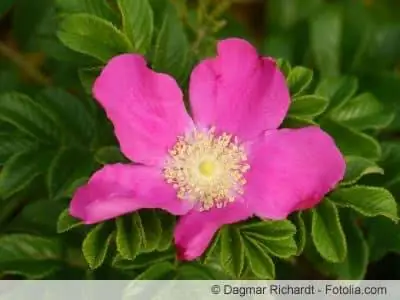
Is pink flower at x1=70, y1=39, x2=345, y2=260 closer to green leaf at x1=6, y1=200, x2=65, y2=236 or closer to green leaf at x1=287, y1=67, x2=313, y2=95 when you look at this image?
green leaf at x1=287, y1=67, x2=313, y2=95

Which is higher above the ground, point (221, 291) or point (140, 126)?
point (140, 126)

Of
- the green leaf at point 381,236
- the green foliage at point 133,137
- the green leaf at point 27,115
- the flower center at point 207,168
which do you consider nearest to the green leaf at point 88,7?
the green foliage at point 133,137

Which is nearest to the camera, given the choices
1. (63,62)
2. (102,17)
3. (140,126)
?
(140,126)

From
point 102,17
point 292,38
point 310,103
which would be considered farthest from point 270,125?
point 292,38

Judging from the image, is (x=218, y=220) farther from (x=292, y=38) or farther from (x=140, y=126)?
(x=292, y=38)

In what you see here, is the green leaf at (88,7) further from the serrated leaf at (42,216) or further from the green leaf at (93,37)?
the serrated leaf at (42,216)

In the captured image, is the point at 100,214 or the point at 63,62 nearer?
the point at 100,214

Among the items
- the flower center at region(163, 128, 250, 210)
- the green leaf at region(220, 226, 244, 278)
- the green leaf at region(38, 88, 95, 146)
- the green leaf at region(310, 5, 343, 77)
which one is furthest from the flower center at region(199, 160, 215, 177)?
the green leaf at region(310, 5, 343, 77)

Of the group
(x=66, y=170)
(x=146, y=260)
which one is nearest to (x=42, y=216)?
(x=66, y=170)
